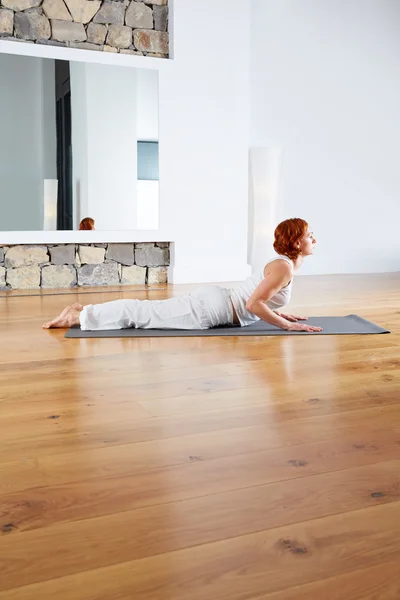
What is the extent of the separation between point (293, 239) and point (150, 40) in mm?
2738

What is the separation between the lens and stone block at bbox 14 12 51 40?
4.53m

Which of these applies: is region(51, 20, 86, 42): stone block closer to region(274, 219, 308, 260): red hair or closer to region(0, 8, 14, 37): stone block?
region(0, 8, 14, 37): stone block

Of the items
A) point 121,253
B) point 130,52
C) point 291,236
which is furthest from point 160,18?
point 291,236

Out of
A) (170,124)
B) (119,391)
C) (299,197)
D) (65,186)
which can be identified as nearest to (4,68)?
(65,186)

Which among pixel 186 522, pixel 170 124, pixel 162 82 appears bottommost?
pixel 186 522

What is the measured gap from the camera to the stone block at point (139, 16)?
15.8 feet

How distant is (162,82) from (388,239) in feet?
9.34

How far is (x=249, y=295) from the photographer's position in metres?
3.03

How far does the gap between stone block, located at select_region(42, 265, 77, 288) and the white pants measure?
182 centimetres

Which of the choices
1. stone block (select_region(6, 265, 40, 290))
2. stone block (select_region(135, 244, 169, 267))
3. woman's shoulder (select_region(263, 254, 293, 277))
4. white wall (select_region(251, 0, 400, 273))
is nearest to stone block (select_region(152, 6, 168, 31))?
white wall (select_region(251, 0, 400, 273))

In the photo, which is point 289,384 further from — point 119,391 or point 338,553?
point 338,553

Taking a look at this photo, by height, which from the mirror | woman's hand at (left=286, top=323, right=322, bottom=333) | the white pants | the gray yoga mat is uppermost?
the mirror

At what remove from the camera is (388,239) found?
21.3 ft

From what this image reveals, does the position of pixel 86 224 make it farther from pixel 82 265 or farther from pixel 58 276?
pixel 58 276
